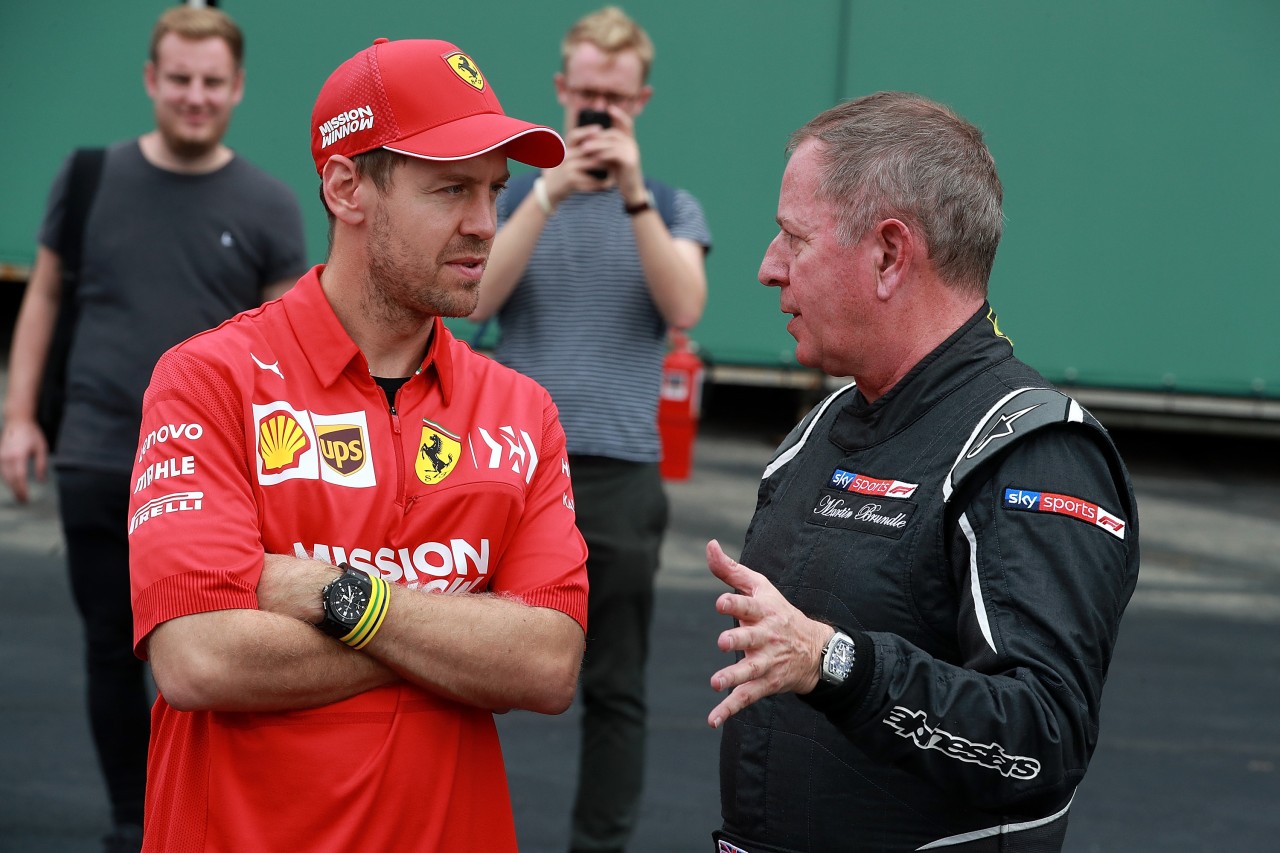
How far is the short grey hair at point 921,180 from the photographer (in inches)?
86.9

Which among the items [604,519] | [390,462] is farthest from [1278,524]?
[390,462]

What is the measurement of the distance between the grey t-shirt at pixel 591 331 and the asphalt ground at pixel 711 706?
1.48 metres

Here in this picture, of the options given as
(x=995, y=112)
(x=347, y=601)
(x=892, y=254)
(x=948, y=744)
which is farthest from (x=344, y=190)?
(x=995, y=112)

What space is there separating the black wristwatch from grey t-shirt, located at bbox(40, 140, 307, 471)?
2.18 meters

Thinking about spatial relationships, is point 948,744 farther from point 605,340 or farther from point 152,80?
point 152,80

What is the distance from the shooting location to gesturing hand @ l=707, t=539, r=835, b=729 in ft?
6.07

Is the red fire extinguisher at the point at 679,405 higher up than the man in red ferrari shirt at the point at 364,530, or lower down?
lower down

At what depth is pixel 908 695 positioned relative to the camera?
1.89 m

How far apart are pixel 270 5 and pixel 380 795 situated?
10132 millimetres

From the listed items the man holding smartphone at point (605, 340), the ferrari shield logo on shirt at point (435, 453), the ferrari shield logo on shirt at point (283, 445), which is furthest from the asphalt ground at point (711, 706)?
the ferrari shield logo on shirt at point (283, 445)

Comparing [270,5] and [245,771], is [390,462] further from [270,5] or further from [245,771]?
[270,5]

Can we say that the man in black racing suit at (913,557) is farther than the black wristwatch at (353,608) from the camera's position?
No

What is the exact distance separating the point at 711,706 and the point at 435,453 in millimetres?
3723

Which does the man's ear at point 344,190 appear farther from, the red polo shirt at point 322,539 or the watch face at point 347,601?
the watch face at point 347,601
